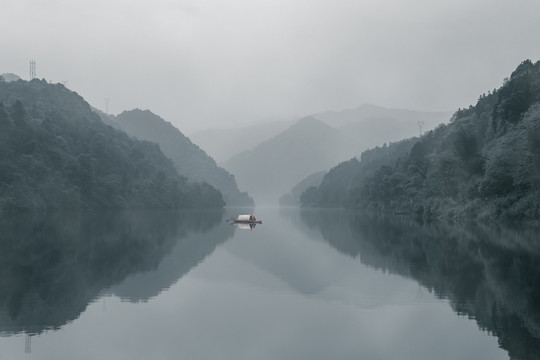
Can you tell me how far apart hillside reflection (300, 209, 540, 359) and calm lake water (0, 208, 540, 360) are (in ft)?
0.28

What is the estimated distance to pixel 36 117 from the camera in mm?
145000

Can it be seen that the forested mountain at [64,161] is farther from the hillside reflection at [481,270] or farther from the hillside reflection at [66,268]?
the hillside reflection at [481,270]

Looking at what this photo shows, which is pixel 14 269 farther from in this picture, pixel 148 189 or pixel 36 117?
pixel 148 189

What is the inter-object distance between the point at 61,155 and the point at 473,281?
4761 inches

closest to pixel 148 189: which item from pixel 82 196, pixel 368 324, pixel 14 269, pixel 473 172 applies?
pixel 82 196

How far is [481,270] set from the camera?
31.3m

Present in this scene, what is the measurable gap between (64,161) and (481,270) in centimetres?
12030

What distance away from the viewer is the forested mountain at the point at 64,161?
373 feet

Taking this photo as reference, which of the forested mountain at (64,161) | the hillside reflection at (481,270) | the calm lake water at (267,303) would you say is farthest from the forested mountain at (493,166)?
the forested mountain at (64,161)

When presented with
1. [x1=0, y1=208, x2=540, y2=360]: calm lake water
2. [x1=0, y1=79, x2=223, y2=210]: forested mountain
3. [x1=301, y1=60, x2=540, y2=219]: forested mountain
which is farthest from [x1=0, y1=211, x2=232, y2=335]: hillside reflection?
[x1=0, y1=79, x2=223, y2=210]: forested mountain

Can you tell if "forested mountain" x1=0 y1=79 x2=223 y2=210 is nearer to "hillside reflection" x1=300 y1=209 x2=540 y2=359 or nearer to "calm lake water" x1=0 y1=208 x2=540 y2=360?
"calm lake water" x1=0 y1=208 x2=540 y2=360

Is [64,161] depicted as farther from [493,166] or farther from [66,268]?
[66,268]

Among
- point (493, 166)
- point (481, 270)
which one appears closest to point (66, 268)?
point (481, 270)

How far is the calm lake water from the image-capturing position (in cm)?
1714
